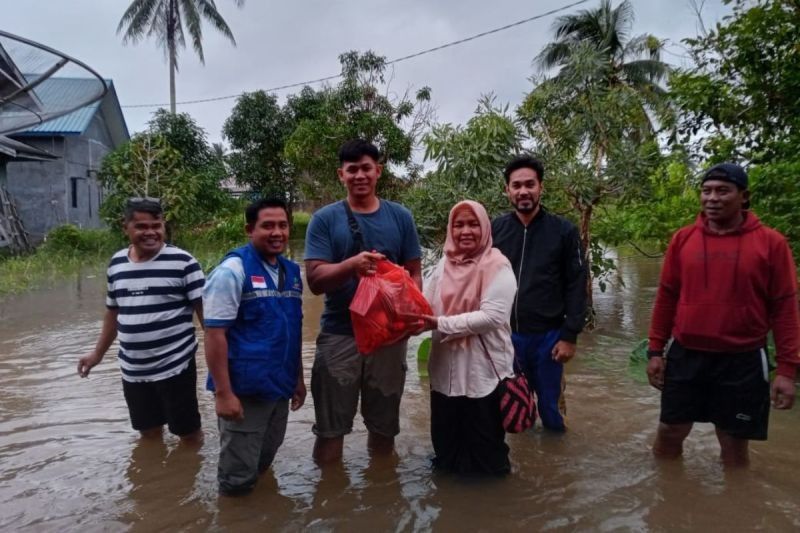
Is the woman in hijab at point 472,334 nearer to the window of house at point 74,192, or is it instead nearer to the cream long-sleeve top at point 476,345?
the cream long-sleeve top at point 476,345

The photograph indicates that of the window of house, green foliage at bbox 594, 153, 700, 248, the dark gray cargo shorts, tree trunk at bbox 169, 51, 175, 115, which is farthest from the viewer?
tree trunk at bbox 169, 51, 175, 115

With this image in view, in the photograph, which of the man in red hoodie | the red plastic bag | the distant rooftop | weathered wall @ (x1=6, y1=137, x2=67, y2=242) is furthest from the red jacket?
weathered wall @ (x1=6, y1=137, x2=67, y2=242)

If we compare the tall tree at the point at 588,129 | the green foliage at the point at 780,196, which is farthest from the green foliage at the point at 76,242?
the green foliage at the point at 780,196

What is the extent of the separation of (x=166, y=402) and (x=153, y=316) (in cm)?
52

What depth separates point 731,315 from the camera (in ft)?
10.3

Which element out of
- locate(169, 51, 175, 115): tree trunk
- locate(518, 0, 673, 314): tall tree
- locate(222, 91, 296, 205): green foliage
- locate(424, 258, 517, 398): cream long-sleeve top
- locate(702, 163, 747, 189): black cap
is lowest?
locate(424, 258, 517, 398): cream long-sleeve top

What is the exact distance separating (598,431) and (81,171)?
72.2 ft

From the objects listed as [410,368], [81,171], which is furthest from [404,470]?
[81,171]

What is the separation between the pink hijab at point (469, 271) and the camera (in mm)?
3227

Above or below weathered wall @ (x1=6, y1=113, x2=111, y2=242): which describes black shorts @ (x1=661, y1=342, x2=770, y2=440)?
below

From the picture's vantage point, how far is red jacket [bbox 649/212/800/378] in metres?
3.07

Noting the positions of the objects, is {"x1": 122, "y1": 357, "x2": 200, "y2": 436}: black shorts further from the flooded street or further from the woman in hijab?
the woman in hijab

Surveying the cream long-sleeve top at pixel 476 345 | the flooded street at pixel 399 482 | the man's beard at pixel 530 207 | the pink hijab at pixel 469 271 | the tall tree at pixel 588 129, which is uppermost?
the tall tree at pixel 588 129

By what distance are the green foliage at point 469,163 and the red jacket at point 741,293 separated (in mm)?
3464
